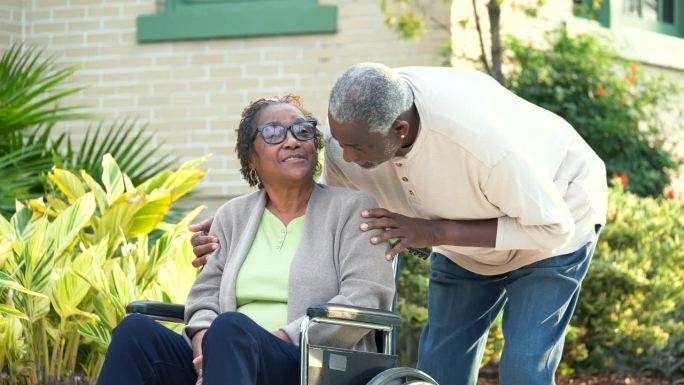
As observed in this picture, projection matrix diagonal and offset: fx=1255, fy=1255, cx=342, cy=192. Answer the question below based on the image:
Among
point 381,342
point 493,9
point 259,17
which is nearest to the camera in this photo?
point 381,342

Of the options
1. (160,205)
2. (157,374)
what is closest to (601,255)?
(160,205)

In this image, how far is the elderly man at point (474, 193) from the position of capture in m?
3.64

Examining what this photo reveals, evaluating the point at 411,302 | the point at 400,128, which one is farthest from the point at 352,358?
the point at 411,302

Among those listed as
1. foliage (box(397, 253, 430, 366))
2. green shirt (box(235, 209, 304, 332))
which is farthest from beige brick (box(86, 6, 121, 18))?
green shirt (box(235, 209, 304, 332))

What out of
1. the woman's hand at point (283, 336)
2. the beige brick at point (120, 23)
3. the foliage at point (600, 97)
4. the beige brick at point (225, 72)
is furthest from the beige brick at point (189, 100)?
the woman's hand at point (283, 336)

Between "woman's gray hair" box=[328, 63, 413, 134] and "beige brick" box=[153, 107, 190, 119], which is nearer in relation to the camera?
"woman's gray hair" box=[328, 63, 413, 134]

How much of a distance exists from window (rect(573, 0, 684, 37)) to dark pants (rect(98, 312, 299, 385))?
5.23 meters

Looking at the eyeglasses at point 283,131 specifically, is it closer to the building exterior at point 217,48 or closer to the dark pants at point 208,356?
the dark pants at point 208,356

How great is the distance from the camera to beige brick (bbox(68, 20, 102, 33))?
845 centimetres

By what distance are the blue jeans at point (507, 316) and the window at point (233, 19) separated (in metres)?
3.75

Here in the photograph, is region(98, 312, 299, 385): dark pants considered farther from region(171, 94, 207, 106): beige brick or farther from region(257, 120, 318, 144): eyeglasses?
region(171, 94, 207, 106): beige brick

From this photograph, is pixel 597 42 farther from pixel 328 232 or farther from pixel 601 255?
pixel 328 232

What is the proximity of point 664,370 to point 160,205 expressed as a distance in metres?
3.09

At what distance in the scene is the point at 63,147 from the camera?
842 cm
